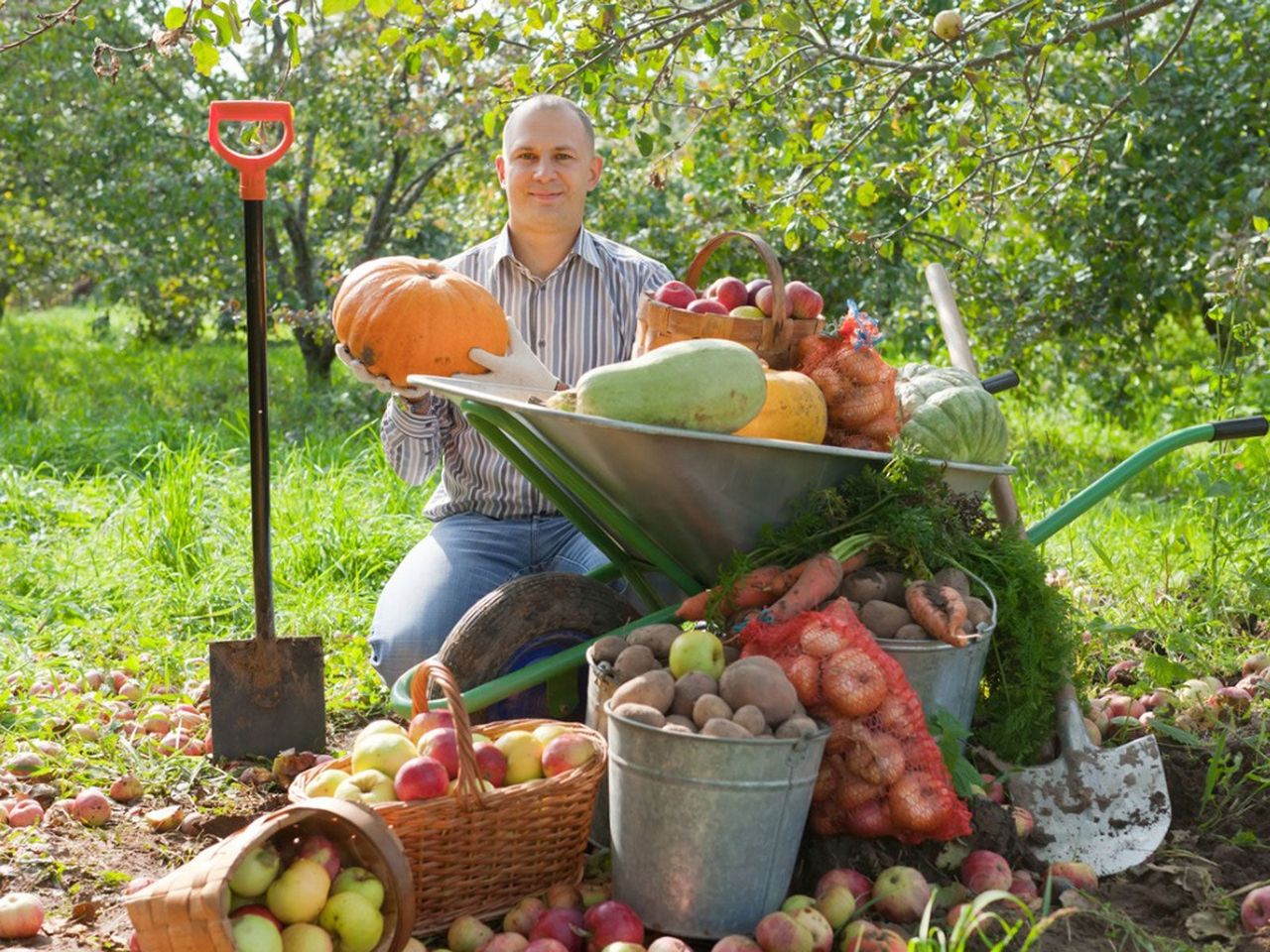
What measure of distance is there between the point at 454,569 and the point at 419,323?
2.63 feet

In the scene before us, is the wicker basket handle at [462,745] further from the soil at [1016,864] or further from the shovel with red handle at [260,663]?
the shovel with red handle at [260,663]

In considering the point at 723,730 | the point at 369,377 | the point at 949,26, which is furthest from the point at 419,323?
the point at 949,26

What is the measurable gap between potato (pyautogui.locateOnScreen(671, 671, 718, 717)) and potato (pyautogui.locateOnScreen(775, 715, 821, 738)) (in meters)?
0.16

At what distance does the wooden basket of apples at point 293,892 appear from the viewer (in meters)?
2.05

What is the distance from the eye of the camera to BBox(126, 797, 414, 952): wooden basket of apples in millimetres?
2047

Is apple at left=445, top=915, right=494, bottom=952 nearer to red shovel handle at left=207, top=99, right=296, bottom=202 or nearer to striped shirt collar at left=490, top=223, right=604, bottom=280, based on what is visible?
red shovel handle at left=207, top=99, right=296, bottom=202

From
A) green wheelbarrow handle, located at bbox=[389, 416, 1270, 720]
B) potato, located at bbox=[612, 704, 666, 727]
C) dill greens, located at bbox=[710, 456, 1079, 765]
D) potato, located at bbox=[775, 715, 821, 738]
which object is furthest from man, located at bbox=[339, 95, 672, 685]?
potato, located at bbox=[775, 715, 821, 738]

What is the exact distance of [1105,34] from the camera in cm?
687

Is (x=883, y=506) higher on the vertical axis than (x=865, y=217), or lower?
lower

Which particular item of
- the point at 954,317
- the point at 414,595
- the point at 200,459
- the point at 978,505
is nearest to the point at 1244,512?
the point at 954,317

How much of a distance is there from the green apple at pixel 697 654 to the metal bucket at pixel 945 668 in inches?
12.7

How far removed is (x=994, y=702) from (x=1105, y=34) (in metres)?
5.00

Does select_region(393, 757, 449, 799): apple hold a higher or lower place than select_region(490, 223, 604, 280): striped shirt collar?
lower

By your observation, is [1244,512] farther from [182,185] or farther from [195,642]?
[182,185]
